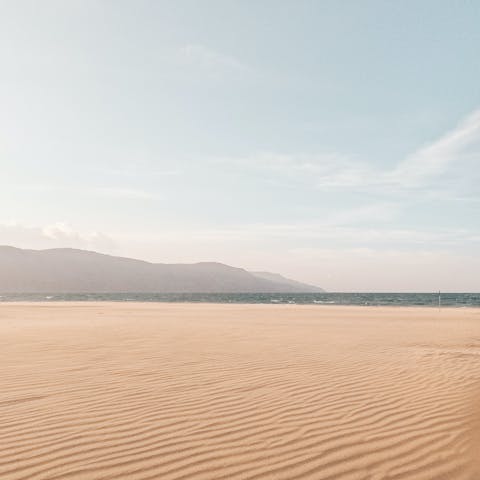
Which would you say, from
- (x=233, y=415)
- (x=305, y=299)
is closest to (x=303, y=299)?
(x=305, y=299)

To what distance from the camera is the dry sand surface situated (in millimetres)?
4367

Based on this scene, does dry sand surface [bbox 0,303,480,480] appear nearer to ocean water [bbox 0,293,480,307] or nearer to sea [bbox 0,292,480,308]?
sea [bbox 0,292,480,308]

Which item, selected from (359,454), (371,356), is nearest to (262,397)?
(359,454)

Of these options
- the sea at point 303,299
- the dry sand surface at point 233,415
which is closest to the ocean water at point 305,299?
the sea at point 303,299

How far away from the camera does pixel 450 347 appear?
1380 cm

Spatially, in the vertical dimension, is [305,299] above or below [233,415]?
above

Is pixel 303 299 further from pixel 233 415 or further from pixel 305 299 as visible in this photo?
pixel 233 415

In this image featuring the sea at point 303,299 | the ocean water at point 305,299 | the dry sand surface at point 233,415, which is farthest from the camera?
the ocean water at point 305,299

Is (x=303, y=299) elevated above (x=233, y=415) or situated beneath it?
elevated above

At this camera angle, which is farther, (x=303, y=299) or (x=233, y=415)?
(x=303, y=299)

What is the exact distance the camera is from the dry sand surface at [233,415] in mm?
4367

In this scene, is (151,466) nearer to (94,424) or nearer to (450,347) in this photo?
(94,424)

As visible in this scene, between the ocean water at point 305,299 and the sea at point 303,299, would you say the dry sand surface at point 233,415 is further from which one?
the ocean water at point 305,299

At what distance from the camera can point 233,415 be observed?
590 cm
